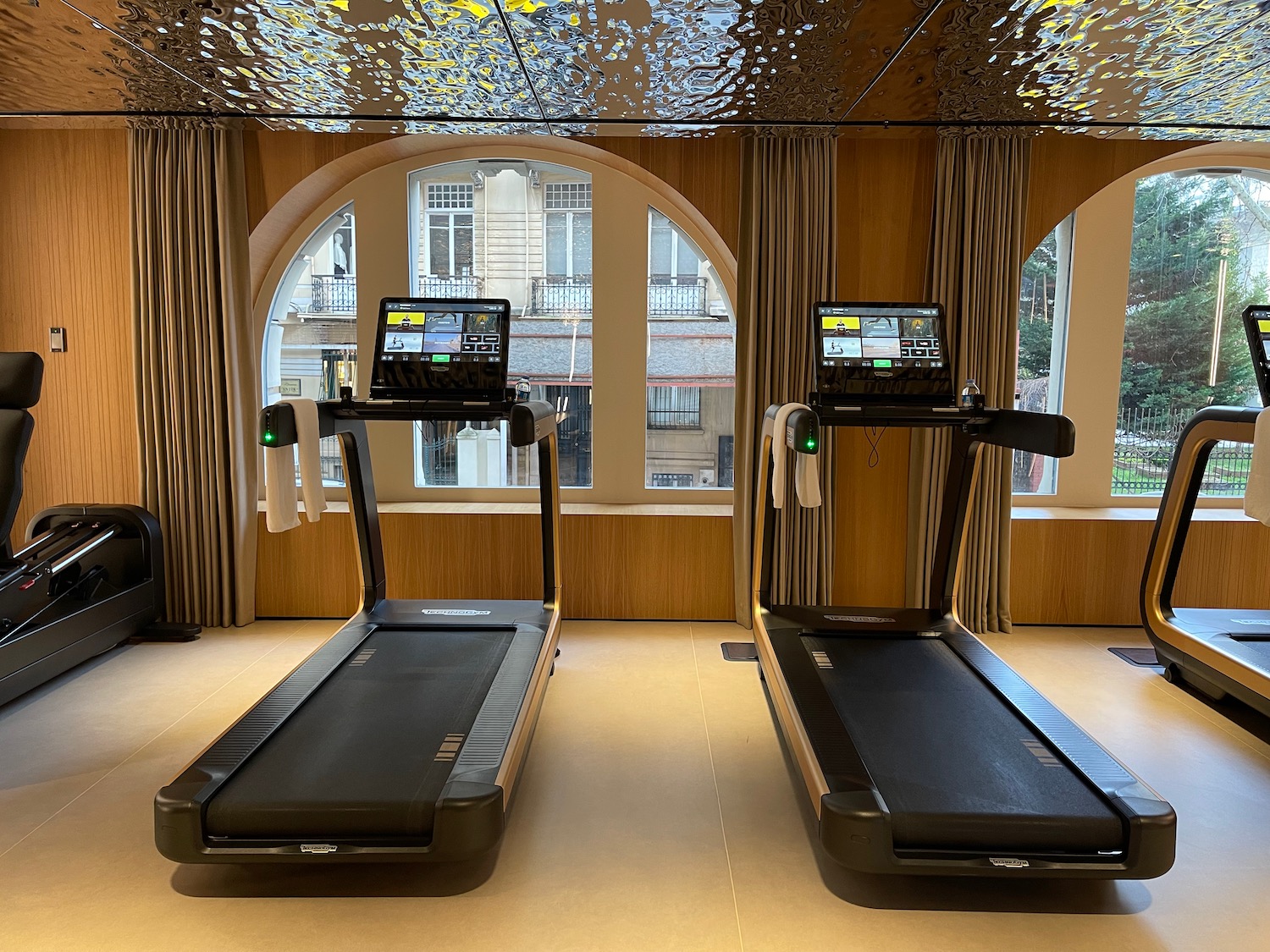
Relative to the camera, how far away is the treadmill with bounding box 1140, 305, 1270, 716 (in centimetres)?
339

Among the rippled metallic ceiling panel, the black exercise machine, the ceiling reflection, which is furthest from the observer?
the black exercise machine

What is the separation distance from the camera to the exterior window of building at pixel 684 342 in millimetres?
4934

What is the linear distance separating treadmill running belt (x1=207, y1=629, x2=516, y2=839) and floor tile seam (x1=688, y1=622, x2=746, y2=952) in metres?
0.86

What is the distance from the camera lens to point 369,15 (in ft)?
9.17

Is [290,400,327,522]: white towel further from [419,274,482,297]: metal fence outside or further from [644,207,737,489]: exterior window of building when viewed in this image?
[644,207,737,489]: exterior window of building

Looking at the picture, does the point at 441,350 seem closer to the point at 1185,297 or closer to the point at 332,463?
the point at 332,463

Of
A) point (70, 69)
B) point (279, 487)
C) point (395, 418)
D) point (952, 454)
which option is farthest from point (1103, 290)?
point (70, 69)

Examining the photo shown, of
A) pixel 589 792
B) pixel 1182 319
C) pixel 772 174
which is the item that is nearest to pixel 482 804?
pixel 589 792

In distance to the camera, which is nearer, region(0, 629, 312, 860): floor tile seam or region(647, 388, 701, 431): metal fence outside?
region(0, 629, 312, 860): floor tile seam

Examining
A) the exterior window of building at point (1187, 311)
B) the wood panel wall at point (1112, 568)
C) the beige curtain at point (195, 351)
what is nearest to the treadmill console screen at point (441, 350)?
the beige curtain at point (195, 351)

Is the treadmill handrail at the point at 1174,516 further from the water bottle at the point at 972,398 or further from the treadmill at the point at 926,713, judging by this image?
the water bottle at the point at 972,398

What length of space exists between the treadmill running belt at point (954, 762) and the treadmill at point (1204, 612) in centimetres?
112

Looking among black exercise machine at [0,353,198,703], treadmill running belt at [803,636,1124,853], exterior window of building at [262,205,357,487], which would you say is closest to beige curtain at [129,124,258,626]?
black exercise machine at [0,353,198,703]

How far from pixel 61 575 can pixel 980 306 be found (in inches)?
183
